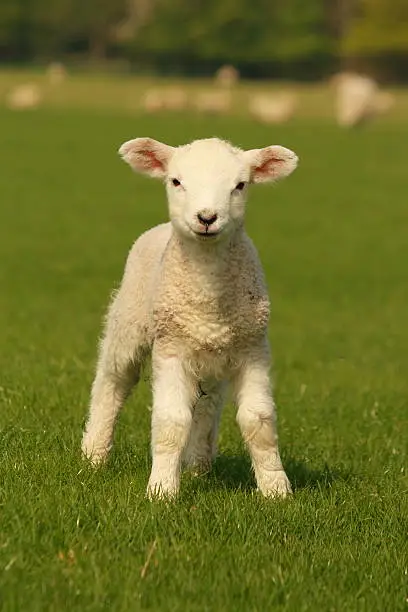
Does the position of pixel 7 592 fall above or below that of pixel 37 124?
above

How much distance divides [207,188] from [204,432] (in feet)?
5.43

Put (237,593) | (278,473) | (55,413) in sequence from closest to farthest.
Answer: (237,593), (278,473), (55,413)

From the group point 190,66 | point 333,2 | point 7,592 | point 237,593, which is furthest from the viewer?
point 333,2

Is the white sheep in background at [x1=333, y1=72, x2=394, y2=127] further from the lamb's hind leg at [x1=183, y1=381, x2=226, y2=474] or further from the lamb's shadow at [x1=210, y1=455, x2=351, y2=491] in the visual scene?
the lamb's hind leg at [x1=183, y1=381, x2=226, y2=474]

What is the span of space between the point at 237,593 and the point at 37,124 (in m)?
42.2

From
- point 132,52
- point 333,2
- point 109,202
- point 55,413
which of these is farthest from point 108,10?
point 55,413

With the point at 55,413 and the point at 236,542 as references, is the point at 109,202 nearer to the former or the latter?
the point at 55,413

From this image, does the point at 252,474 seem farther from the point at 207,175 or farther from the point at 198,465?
the point at 207,175

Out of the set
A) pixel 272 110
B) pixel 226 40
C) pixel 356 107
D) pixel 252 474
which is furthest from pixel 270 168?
pixel 226 40

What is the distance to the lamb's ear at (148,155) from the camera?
660 cm

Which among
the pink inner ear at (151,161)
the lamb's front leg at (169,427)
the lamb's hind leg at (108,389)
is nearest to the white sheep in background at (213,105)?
the lamb's hind leg at (108,389)

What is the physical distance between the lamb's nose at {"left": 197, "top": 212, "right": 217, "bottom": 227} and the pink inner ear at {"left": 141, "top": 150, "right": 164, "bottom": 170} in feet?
2.60

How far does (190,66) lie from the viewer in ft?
318

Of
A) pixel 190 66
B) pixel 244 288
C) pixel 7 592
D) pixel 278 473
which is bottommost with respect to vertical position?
pixel 190 66
